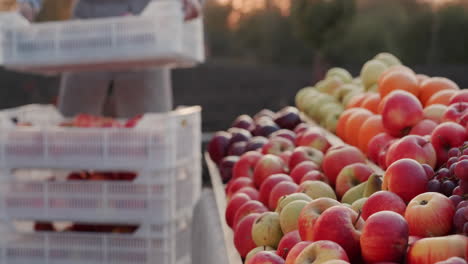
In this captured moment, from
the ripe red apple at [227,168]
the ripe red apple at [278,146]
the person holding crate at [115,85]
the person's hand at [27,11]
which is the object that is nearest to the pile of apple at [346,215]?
the ripe red apple at [278,146]

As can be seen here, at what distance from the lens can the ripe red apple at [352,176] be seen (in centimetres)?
168

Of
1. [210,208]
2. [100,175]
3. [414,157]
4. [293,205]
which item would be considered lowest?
[210,208]

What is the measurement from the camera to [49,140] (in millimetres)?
2275

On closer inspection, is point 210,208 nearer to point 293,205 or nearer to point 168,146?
point 168,146

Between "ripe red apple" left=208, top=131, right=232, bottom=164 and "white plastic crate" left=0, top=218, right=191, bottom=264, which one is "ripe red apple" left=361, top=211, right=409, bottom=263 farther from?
"ripe red apple" left=208, top=131, right=232, bottom=164

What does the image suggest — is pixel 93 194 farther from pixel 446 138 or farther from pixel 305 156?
pixel 446 138

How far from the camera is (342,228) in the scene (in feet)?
3.75

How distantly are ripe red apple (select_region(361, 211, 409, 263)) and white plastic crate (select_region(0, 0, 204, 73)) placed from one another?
4.13 ft

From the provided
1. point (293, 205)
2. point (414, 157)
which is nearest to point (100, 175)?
point (293, 205)

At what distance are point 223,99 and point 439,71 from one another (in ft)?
21.6

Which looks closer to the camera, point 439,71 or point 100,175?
point 100,175

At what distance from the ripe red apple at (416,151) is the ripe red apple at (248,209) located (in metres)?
0.47

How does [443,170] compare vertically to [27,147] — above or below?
above

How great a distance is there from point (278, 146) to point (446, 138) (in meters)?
1.05
